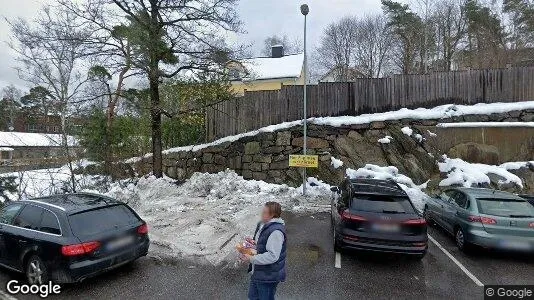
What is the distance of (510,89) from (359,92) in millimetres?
5708

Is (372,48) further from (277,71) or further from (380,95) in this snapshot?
(380,95)

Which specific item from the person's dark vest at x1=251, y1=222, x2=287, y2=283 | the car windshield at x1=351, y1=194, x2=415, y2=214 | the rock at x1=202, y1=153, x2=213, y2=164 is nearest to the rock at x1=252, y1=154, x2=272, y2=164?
the rock at x1=202, y1=153, x2=213, y2=164

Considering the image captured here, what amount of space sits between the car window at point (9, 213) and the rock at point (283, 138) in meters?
9.62

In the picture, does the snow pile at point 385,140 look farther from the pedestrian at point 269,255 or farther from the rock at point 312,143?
the pedestrian at point 269,255

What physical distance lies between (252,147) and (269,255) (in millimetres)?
11111

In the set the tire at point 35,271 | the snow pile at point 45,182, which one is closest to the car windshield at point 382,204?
the tire at point 35,271

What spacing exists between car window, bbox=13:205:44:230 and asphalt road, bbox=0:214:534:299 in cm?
98

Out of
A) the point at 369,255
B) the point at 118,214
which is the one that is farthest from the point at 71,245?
the point at 369,255

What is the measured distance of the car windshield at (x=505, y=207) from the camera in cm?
714

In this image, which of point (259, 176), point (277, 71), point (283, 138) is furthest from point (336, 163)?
point (277, 71)

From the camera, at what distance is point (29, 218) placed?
5.89 metres

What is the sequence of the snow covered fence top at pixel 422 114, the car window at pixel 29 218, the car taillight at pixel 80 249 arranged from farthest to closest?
the snow covered fence top at pixel 422 114 → the car window at pixel 29 218 → the car taillight at pixel 80 249

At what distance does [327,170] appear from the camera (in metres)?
13.8

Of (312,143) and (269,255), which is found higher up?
(312,143)
